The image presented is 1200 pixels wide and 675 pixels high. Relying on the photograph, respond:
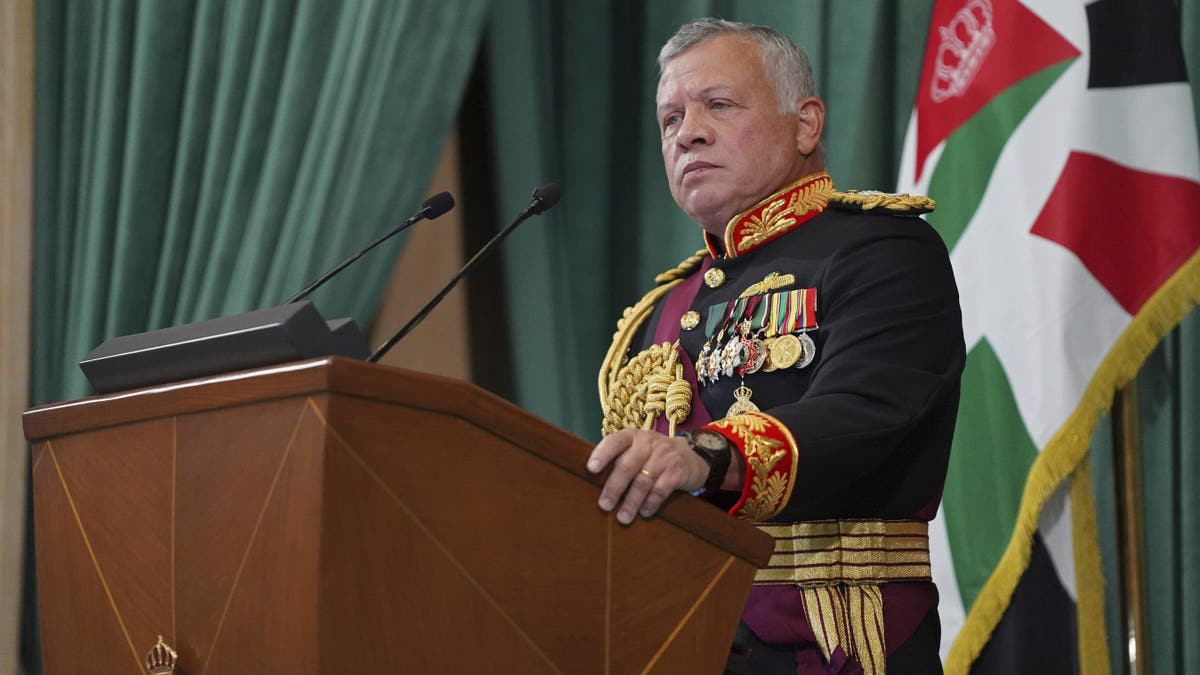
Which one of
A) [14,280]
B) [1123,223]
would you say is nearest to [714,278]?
[1123,223]

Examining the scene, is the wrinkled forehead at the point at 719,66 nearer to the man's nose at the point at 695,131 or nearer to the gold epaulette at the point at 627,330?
the man's nose at the point at 695,131

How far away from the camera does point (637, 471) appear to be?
1.16 m

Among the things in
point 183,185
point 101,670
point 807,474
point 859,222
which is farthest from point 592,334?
point 101,670

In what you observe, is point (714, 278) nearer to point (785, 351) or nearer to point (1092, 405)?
A: point (785, 351)

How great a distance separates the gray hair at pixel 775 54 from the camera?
6.46 feet

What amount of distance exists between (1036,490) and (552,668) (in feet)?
4.77

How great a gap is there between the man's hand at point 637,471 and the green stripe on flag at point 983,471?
137cm

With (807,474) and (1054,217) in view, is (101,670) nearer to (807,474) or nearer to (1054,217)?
(807,474)

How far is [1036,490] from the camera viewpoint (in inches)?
91.4

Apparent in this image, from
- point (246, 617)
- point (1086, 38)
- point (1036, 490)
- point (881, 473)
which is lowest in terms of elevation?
point (1036, 490)

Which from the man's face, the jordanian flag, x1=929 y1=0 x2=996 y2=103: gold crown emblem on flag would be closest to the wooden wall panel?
the man's face

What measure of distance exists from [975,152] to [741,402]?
111 centimetres

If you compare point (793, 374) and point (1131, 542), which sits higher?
point (793, 374)

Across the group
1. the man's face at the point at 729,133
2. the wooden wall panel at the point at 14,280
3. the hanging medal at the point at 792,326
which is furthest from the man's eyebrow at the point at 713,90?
the wooden wall panel at the point at 14,280
